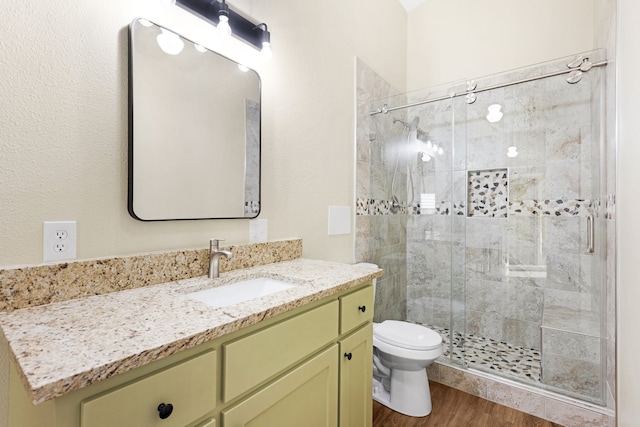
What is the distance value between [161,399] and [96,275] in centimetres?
54

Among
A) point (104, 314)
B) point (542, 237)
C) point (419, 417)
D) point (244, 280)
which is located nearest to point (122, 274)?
point (104, 314)

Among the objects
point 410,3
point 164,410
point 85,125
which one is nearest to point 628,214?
point 164,410

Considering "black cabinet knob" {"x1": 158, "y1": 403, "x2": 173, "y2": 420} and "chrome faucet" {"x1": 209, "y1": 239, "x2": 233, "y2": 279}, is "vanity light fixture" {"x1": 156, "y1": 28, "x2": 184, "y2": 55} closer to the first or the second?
"chrome faucet" {"x1": 209, "y1": 239, "x2": 233, "y2": 279}

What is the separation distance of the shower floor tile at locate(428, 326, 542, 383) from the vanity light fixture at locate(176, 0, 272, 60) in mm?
2296

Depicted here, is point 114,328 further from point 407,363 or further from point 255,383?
point 407,363

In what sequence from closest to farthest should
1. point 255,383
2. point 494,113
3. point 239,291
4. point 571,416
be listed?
point 255,383 → point 239,291 → point 571,416 → point 494,113

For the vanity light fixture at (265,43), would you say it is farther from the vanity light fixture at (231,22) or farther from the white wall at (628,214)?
the white wall at (628,214)

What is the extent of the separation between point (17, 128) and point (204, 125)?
1.97ft

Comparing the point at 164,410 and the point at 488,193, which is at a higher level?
the point at 488,193

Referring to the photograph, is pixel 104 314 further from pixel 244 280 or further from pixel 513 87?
pixel 513 87

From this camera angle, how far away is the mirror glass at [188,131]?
44.6 inches

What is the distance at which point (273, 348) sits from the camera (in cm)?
94

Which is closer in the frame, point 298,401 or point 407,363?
point 298,401

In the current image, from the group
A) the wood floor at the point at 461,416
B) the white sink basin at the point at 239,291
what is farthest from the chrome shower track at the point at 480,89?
the wood floor at the point at 461,416
